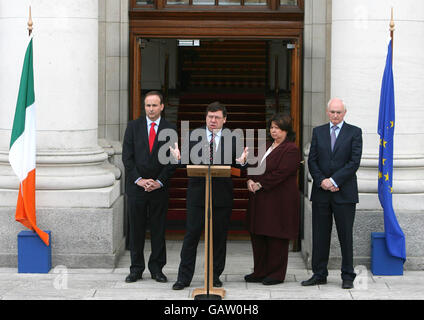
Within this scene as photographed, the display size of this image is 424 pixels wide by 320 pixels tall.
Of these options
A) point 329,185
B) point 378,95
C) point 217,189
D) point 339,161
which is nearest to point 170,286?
point 217,189

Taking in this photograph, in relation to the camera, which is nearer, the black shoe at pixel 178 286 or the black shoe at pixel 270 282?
the black shoe at pixel 178 286

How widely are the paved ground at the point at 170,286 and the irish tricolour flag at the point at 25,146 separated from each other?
1.95 ft

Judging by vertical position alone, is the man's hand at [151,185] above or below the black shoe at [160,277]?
above

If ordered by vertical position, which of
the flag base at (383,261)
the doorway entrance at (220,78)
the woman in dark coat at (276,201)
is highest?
the doorway entrance at (220,78)

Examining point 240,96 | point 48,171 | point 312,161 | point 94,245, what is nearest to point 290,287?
point 312,161

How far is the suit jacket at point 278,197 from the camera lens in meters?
8.47

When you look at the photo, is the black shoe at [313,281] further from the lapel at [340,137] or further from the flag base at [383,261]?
the lapel at [340,137]

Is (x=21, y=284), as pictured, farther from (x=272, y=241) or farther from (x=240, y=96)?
(x=240, y=96)

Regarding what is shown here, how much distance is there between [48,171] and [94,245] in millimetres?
1003

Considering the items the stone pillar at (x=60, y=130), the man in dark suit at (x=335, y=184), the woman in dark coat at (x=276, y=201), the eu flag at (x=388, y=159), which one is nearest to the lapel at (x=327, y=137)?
the man in dark suit at (x=335, y=184)

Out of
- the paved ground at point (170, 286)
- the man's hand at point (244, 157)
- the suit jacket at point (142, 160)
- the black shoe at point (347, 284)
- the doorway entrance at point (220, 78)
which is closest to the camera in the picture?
the man's hand at point (244, 157)

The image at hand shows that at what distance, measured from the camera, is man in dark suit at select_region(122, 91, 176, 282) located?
28.1ft

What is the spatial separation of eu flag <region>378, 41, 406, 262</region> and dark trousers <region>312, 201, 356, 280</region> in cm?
54

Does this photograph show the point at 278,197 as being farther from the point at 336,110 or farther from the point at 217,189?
the point at 336,110
